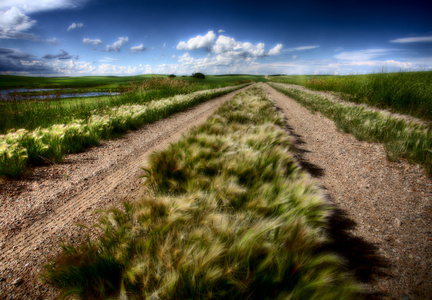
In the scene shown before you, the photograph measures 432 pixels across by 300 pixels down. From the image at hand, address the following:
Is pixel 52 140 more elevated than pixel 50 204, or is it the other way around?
pixel 52 140

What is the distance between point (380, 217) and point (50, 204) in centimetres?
360

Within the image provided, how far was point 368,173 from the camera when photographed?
2883 mm

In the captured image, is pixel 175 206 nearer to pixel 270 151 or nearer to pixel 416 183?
pixel 270 151

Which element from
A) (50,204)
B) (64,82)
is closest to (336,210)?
(50,204)

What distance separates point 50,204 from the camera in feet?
6.73

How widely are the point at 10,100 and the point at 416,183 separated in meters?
9.27

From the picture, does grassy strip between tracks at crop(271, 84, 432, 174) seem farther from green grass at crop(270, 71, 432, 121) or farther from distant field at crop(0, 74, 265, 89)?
distant field at crop(0, 74, 265, 89)

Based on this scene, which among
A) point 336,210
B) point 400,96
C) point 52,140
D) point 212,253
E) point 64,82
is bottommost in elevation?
point 336,210

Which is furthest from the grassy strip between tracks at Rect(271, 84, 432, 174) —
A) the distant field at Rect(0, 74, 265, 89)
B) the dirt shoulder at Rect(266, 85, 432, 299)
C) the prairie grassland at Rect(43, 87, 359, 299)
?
the distant field at Rect(0, 74, 265, 89)

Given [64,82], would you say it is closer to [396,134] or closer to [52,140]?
[52,140]

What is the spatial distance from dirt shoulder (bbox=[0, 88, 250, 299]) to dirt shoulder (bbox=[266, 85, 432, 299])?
218 cm

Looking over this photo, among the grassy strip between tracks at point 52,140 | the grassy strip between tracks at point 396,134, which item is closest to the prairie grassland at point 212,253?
the grassy strip between tracks at point 52,140

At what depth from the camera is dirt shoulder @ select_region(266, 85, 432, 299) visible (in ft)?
4.16

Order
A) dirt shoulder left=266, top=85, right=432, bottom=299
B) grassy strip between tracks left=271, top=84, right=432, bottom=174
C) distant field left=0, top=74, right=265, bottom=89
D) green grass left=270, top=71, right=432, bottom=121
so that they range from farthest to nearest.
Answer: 1. distant field left=0, top=74, right=265, bottom=89
2. green grass left=270, top=71, right=432, bottom=121
3. grassy strip between tracks left=271, top=84, right=432, bottom=174
4. dirt shoulder left=266, top=85, right=432, bottom=299
